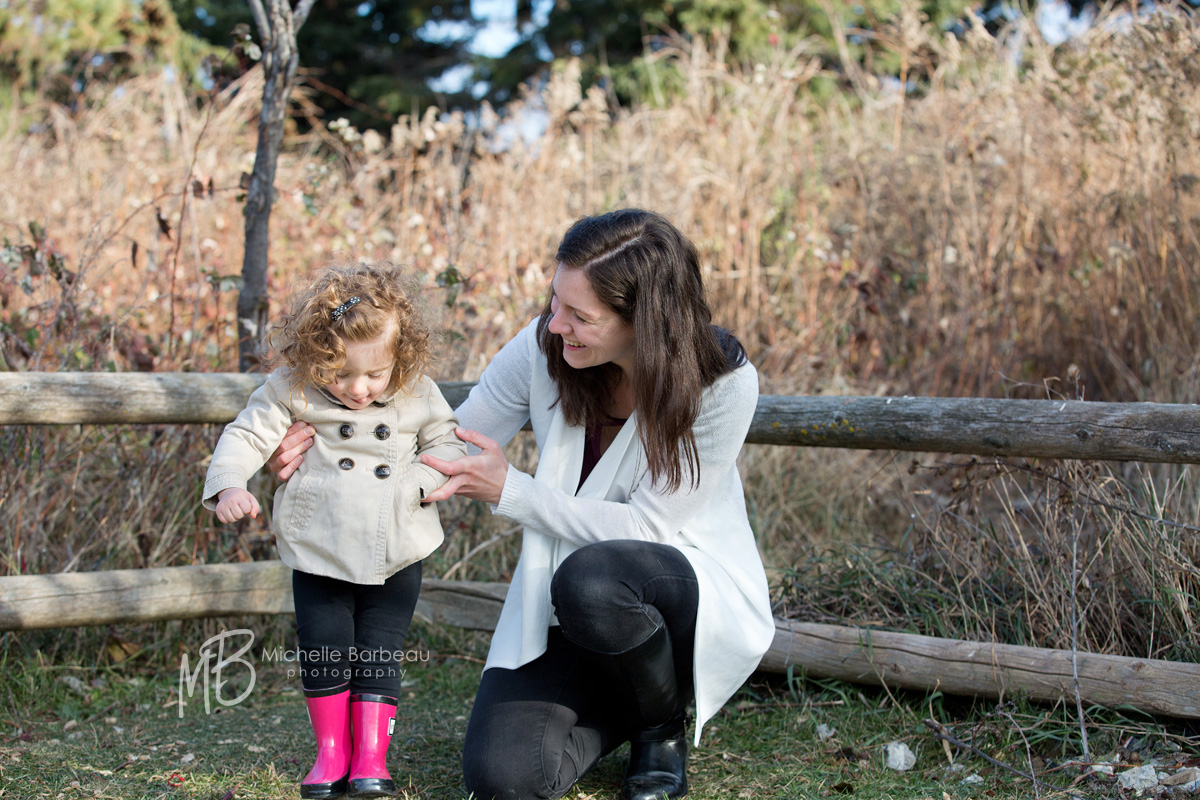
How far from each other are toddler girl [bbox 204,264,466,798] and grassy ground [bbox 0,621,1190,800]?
23 centimetres

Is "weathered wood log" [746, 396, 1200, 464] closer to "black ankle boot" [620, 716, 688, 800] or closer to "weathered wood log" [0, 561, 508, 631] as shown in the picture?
"black ankle boot" [620, 716, 688, 800]

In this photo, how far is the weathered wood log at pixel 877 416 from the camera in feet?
7.83

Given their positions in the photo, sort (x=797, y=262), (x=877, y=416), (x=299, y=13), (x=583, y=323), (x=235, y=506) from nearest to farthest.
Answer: (x=235, y=506) → (x=583, y=323) → (x=877, y=416) → (x=299, y=13) → (x=797, y=262)

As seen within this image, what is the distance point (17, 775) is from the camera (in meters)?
2.26

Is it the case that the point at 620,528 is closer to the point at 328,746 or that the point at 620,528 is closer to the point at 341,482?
the point at 341,482

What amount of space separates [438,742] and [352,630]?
0.59m

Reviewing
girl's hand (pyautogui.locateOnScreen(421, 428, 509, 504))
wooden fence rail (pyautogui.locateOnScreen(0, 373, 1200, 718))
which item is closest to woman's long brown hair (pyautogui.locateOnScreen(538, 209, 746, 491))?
girl's hand (pyautogui.locateOnScreen(421, 428, 509, 504))

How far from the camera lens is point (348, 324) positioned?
2020mm

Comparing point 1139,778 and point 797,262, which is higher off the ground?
point 797,262

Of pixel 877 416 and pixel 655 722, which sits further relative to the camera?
pixel 877 416

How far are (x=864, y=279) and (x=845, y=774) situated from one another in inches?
127

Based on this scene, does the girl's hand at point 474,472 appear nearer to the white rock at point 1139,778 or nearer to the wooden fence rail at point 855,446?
the wooden fence rail at point 855,446

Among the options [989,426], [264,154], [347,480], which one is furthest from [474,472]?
[264,154]

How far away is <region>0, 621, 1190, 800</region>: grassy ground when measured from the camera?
90.0 inches
